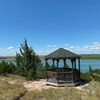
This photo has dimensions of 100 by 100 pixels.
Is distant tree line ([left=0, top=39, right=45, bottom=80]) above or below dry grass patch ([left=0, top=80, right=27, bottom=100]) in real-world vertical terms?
above

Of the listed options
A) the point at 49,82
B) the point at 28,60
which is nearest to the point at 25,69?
the point at 28,60

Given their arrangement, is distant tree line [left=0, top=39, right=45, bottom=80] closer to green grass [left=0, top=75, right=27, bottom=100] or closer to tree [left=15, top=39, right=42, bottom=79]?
tree [left=15, top=39, right=42, bottom=79]

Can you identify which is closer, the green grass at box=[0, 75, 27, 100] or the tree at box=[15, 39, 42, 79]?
the green grass at box=[0, 75, 27, 100]

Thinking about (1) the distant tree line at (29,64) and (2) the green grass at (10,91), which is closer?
(2) the green grass at (10,91)

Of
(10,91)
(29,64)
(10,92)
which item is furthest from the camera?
(29,64)

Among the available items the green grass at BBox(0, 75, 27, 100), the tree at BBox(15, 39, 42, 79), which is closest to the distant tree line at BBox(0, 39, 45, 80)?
the tree at BBox(15, 39, 42, 79)

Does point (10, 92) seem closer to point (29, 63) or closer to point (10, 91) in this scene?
point (10, 91)

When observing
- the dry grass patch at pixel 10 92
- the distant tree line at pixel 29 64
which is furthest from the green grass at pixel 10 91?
the distant tree line at pixel 29 64

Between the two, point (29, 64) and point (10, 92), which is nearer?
point (10, 92)

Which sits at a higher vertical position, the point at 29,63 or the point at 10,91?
the point at 29,63

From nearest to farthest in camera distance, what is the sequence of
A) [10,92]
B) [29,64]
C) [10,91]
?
[10,92], [10,91], [29,64]

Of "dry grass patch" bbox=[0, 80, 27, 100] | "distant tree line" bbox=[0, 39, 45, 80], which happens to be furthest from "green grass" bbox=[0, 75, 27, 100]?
"distant tree line" bbox=[0, 39, 45, 80]

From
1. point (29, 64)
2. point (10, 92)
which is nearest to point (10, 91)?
point (10, 92)

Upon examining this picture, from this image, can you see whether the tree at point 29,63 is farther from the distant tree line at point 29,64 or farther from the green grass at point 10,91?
the green grass at point 10,91
